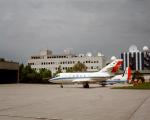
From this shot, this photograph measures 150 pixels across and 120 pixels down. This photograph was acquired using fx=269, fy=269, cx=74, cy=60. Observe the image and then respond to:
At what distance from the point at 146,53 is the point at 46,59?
5907 centimetres

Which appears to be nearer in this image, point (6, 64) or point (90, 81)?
point (90, 81)

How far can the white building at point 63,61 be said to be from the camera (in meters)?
146

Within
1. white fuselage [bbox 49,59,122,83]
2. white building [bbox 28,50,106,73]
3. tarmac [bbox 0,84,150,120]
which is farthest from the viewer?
white building [bbox 28,50,106,73]

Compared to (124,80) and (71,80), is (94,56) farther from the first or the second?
(71,80)

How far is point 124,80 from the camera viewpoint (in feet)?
219

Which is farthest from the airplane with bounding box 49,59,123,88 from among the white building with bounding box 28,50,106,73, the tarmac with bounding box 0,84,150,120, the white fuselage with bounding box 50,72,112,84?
the white building with bounding box 28,50,106,73

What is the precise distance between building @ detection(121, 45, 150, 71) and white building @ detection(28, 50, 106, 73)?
24.1 m

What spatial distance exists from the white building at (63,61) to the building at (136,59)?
79.2 feet

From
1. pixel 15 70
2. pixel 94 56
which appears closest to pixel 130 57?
pixel 94 56

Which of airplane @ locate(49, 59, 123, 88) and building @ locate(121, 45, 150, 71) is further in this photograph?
building @ locate(121, 45, 150, 71)

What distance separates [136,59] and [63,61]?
4638 cm

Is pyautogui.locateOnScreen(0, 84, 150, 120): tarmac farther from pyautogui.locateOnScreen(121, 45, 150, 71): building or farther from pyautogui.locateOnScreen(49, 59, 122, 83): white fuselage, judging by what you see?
pyautogui.locateOnScreen(121, 45, 150, 71): building

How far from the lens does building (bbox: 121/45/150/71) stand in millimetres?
161450

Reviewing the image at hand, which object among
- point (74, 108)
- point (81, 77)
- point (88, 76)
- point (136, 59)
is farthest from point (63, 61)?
point (74, 108)
